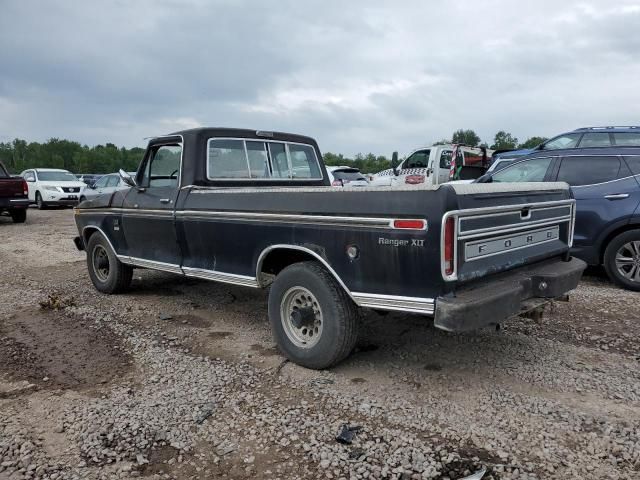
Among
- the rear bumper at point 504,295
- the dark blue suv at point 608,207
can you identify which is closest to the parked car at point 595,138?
the dark blue suv at point 608,207

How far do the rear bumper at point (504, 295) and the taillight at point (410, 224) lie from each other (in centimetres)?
45

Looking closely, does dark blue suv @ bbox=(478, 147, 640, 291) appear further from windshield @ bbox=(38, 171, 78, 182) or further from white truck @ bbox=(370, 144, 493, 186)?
windshield @ bbox=(38, 171, 78, 182)

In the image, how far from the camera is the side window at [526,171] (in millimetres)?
6966

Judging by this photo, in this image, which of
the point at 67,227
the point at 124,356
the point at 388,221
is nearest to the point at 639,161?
the point at 388,221

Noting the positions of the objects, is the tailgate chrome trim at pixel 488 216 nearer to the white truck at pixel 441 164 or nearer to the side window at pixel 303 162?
the side window at pixel 303 162

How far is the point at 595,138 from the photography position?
35.7 feet

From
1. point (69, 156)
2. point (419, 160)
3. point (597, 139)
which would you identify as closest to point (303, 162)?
point (597, 139)

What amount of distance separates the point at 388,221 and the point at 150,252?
3.17 m

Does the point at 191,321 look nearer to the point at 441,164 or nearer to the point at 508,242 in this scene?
the point at 508,242

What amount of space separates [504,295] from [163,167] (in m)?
3.75

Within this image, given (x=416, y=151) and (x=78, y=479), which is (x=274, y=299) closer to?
(x=78, y=479)

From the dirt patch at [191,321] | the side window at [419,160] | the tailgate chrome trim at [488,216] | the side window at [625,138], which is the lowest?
the dirt patch at [191,321]

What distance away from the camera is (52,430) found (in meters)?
3.05

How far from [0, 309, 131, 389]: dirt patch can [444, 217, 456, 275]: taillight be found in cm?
257
